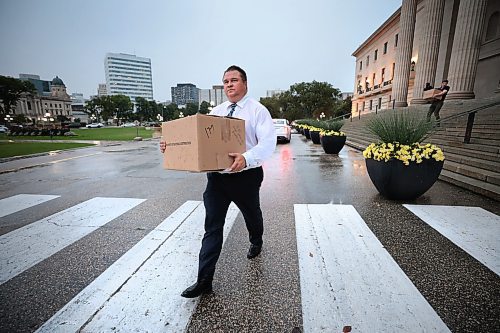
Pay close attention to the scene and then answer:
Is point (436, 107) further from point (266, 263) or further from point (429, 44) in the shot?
point (429, 44)

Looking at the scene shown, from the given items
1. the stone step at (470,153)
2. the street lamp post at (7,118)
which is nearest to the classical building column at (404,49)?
the stone step at (470,153)

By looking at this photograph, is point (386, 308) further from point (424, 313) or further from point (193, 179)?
point (193, 179)

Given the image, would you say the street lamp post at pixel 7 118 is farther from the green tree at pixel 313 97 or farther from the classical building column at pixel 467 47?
the classical building column at pixel 467 47

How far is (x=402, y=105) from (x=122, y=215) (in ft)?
91.7

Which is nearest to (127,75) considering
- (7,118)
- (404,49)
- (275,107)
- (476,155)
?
(7,118)

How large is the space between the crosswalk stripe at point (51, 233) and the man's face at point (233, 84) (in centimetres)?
273

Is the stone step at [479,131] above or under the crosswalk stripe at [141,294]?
above

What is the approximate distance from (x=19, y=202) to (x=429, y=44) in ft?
85.2

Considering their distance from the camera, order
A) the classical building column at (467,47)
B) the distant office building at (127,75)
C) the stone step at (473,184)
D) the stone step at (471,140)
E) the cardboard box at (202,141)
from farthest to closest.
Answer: the distant office building at (127,75) < the classical building column at (467,47) < the stone step at (471,140) < the stone step at (473,184) < the cardboard box at (202,141)

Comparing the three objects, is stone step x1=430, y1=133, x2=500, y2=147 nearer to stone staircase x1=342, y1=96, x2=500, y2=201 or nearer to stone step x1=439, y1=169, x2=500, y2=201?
stone staircase x1=342, y1=96, x2=500, y2=201

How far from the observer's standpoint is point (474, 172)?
5.45 m

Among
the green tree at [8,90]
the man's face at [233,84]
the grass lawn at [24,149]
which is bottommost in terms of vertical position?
the grass lawn at [24,149]

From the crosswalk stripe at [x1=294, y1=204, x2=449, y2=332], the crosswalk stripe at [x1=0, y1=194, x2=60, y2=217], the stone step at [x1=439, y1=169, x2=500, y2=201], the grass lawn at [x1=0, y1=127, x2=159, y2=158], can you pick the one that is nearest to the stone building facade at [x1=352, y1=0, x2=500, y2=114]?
the stone step at [x1=439, y1=169, x2=500, y2=201]

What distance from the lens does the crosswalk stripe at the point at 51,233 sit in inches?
105
